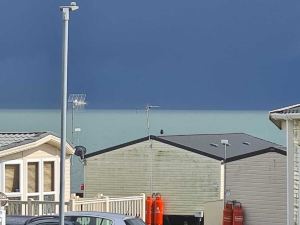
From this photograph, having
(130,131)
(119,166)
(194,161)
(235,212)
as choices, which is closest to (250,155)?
(235,212)

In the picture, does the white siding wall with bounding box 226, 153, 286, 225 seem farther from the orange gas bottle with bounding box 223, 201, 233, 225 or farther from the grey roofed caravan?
the grey roofed caravan

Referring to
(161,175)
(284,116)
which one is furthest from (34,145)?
(161,175)

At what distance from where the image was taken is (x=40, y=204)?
84.2 feet

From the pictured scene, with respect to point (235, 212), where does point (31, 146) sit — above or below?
above

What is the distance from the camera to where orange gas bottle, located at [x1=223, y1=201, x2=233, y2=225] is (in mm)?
35594

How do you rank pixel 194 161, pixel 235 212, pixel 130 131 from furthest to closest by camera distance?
pixel 130 131 < pixel 194 161 < pixel 235 212

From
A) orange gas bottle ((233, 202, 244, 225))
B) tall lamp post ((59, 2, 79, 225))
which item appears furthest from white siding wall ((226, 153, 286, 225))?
tall lamp post ((59, 2, 79, 225))

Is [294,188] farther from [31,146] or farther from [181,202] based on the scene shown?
[181,202]

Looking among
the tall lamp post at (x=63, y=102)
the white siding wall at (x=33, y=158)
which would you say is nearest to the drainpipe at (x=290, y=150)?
the white siding wall at (x=33, y=158)

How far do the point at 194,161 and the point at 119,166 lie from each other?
4.02 m

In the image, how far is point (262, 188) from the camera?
3591cm

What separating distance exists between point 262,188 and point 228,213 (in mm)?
1645

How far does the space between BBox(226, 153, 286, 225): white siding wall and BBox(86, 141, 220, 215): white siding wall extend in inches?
276

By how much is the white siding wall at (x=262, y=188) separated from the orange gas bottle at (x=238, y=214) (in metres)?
0.33
